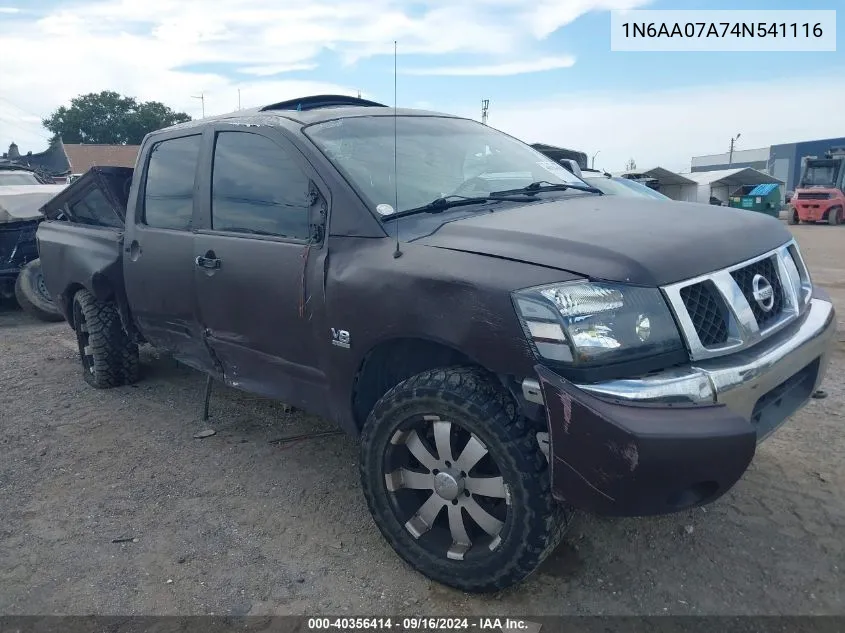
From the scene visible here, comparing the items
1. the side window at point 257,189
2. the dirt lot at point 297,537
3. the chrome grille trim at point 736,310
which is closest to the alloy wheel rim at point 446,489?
the dirt lot at point 297,537

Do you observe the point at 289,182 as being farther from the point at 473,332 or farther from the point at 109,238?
the point at 109,238

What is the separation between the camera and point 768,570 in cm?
260

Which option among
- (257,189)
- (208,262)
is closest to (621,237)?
(257,189)

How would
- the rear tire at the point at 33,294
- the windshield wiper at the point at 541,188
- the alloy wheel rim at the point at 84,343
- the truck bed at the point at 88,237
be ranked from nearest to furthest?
the windshield wiper at the point at 541,188, the truck bed at the point at 88,237, the alloy wheel rim at the point at 84,343, the rear tire at the point at 33,294

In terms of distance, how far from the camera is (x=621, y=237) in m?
2.37

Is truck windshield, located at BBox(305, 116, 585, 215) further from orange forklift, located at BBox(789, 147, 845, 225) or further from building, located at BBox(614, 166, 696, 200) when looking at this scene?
building, located at BBox(614, 166, 696, 200)

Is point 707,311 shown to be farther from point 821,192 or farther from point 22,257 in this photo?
point 821,192

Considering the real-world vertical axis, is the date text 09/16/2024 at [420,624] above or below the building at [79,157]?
below

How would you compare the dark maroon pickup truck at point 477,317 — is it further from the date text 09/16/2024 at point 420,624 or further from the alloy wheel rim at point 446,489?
the date text 09/16/2024 at point 420,624

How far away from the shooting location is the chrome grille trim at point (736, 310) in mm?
2182

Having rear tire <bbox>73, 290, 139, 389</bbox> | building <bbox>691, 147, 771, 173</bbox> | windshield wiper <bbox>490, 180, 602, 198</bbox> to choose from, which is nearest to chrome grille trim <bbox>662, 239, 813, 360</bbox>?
windshield wiper <bbox>490, 180, 602, 198</bbox>

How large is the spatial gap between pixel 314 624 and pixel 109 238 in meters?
3.17

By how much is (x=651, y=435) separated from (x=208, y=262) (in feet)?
7.84

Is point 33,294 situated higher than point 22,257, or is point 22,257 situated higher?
point 22,257
